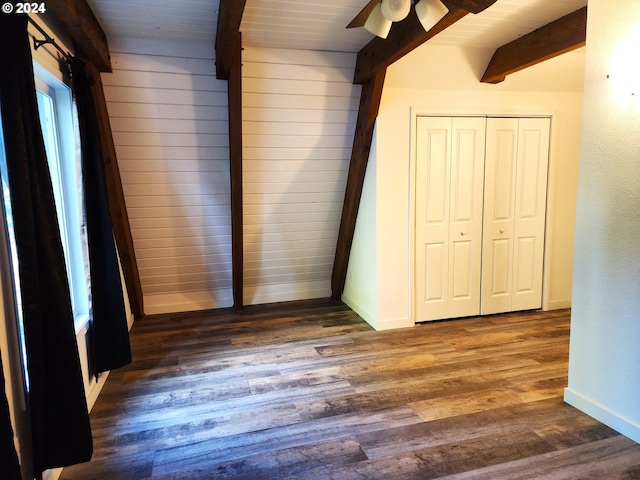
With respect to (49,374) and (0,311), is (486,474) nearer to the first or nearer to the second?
(49,374)

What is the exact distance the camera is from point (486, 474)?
6.11ft

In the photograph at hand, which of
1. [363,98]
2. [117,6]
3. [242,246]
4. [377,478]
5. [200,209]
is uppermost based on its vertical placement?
[117,6]

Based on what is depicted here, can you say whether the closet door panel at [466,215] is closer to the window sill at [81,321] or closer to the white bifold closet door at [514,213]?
the white bifold closet door at [514,213]

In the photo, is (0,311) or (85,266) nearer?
(0,311)

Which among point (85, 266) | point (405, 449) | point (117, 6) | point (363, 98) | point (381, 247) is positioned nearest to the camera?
point (405, 449)

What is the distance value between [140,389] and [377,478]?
5.41ft

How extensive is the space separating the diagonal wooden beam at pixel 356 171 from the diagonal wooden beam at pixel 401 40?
0.10 metres

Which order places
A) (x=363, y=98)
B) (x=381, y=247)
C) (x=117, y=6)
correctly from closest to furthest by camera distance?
(x=117, y=6) < (x=363, y=98) < (x=381, y=247)

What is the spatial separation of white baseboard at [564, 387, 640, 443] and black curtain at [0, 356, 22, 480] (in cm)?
266

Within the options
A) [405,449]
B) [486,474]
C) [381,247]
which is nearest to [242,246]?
[381,247]

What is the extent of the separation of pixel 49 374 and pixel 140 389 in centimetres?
106

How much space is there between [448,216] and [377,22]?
2006mm

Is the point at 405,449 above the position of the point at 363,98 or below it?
below

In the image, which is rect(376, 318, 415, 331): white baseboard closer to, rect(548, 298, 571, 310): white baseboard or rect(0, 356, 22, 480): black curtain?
rect(548, 298, 571, 310): white baseboard
